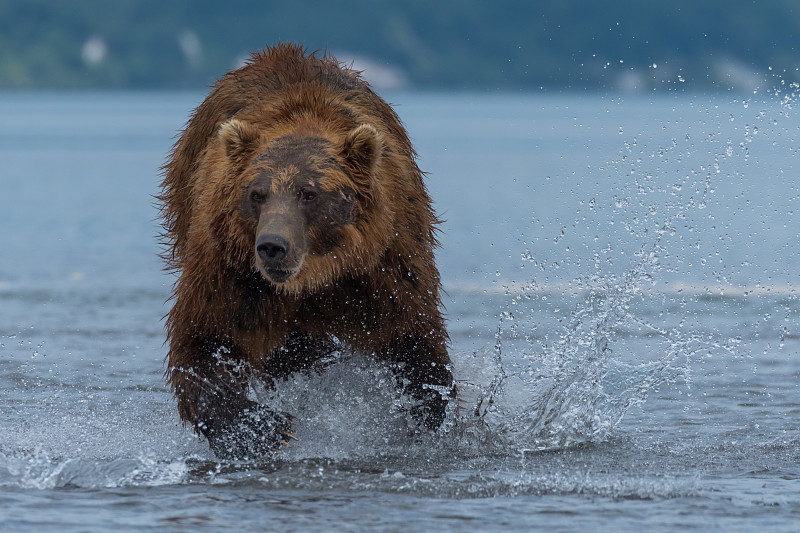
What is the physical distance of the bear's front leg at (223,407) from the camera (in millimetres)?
6023

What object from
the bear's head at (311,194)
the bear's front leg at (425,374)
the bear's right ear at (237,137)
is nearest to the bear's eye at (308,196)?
the bear's head at (311,194)

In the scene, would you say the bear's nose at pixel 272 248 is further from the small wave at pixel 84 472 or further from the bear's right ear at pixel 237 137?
the small wave at pixel 84 472

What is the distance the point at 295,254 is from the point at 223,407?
3.69ft

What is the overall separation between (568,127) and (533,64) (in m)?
77.4

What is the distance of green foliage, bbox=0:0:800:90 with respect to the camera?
5522 inches

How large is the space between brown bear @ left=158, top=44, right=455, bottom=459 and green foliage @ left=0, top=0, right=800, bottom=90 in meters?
131

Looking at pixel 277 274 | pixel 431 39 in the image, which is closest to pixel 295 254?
pixel 277 274

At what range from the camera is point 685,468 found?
5871 millimetres

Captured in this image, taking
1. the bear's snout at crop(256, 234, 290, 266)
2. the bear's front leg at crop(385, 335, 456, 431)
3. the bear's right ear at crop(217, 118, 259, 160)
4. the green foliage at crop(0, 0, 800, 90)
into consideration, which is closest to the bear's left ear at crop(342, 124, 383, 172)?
the bear's right ear at crop(217, 118, 259, 160)

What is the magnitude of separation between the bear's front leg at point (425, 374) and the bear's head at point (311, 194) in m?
0.62

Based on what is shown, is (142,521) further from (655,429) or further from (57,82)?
(57,82)

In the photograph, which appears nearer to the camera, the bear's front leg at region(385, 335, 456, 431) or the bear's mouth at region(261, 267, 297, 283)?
the bear's mouth at region(261, 267, 297, 283)

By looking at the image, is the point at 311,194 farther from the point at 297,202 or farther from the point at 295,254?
the point at 295,254

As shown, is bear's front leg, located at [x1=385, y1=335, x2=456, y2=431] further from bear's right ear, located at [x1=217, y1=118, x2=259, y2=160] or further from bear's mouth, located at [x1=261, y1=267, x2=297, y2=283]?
bear's right ear, located at [x1=217, y1=118, x2=259, y2=160]
